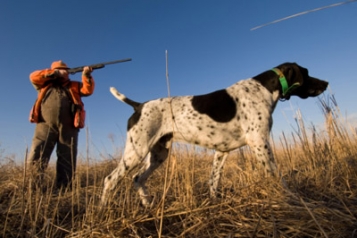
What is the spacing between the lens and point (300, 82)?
3490mm

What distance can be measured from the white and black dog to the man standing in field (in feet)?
5.89

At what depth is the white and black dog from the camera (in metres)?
3.21

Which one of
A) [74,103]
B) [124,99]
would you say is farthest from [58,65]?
[124,99]

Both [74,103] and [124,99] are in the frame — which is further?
[74,103]

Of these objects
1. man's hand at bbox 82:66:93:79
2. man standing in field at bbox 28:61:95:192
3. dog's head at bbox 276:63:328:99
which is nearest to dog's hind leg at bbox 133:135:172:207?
man standing in field at bbox 28:61:95:192

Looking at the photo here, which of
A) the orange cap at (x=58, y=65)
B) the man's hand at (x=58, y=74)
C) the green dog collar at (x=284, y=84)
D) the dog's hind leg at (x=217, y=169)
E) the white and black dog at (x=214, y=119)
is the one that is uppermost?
the orange cap at (x=58, y=65)

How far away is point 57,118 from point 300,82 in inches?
159

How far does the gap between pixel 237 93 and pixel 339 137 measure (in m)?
1.63

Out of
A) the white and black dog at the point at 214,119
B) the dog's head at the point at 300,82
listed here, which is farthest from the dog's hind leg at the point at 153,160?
the dog's head at the point at 300,82

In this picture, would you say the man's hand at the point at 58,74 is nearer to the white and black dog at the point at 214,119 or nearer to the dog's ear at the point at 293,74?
the white and black dog at the point at 214,119

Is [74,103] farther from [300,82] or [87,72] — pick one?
[300,82]

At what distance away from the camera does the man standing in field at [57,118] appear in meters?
4.53

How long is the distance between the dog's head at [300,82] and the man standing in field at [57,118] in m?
3.60

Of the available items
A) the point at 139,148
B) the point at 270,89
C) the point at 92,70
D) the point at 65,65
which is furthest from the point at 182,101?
the point at 65,65
